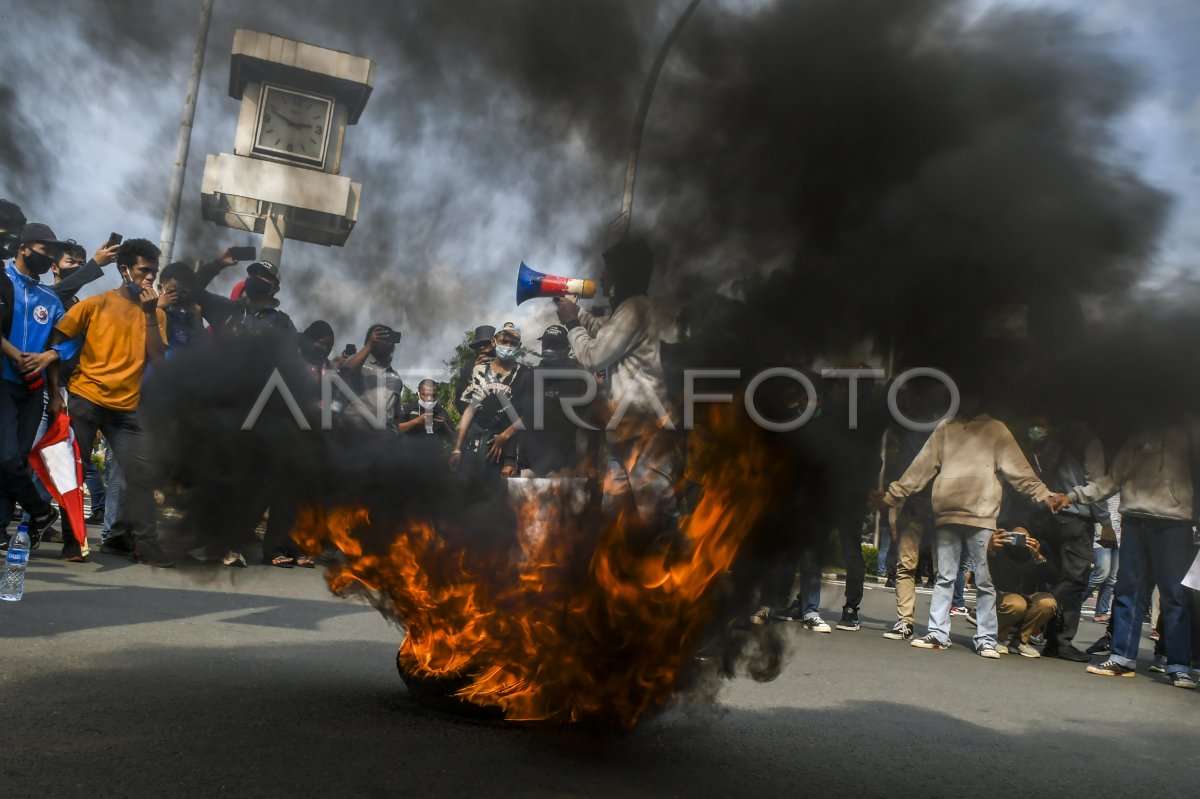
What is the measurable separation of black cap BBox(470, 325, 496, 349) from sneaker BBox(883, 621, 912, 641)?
5.81 m

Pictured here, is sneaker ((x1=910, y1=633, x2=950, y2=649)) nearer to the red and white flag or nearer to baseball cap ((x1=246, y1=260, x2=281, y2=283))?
baseball cap ((x1=246, y1=260, x2=281, y2=283))

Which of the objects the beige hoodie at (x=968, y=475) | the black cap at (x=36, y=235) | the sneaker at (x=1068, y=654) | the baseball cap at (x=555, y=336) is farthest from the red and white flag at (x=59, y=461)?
the sneaker at (x=1068, y=654)

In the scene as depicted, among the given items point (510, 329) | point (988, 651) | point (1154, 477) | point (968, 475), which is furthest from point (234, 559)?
point (988, 651)

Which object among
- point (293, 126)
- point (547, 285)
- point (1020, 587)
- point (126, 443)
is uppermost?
point (293, 126)

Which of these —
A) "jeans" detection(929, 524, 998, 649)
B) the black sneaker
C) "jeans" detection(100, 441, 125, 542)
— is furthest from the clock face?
"jeans" detection(929, 524, 998, 649)

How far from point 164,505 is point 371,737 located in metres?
1.38

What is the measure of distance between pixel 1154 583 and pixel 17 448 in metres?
7.56

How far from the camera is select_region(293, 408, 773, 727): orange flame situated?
11.4ft

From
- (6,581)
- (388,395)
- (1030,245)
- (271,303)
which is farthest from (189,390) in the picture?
(1030,245)

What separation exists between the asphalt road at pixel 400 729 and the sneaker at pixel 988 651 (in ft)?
4.53

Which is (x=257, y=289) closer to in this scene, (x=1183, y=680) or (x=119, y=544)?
(x=119, y=544)

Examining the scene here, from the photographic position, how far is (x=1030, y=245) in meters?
3.61

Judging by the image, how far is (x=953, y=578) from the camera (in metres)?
8.21

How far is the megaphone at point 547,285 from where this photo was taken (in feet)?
13.3
